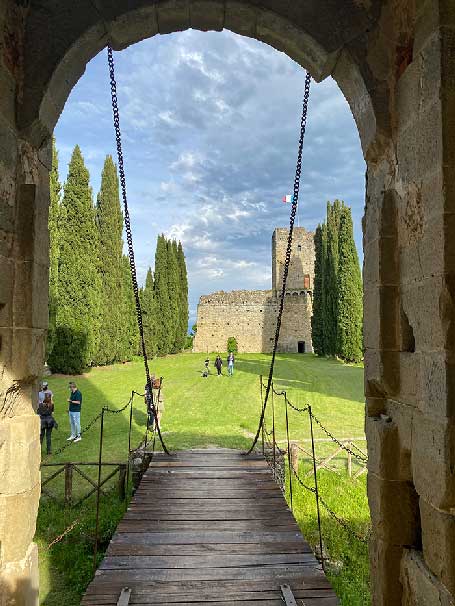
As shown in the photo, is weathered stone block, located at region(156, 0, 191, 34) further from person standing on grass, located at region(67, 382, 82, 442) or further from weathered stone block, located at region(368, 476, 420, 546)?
person standing on grass, located at region(67, 382, 82, 442)

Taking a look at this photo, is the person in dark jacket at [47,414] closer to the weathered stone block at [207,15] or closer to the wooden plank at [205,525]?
the wooden plank at [205,525]

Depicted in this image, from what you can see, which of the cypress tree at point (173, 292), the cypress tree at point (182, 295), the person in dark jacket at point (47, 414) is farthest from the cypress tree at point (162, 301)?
the person in dark jacket at point (47, 414)

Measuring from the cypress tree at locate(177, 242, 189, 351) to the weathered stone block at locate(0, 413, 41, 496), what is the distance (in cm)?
3066

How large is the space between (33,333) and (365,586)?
5260mm

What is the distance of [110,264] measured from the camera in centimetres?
2308

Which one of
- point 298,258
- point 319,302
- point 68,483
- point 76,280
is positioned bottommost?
point 68,483

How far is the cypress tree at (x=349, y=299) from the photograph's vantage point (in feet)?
89.4

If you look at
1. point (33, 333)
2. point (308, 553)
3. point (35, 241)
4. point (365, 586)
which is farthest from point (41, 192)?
point (365, 586)

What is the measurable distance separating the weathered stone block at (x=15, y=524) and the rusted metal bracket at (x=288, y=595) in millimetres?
1903

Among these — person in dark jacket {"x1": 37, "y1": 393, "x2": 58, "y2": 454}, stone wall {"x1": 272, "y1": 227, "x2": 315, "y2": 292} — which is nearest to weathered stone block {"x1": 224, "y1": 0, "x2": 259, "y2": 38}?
person in dark jacket {"x1": 37, "y1": 393, "x2": 58, "y2": 454}

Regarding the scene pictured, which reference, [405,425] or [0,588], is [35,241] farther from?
[405,425]

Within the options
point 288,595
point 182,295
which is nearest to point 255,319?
point 182,295

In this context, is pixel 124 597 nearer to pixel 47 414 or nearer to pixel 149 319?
pixel 47 414

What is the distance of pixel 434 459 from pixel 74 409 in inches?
338
